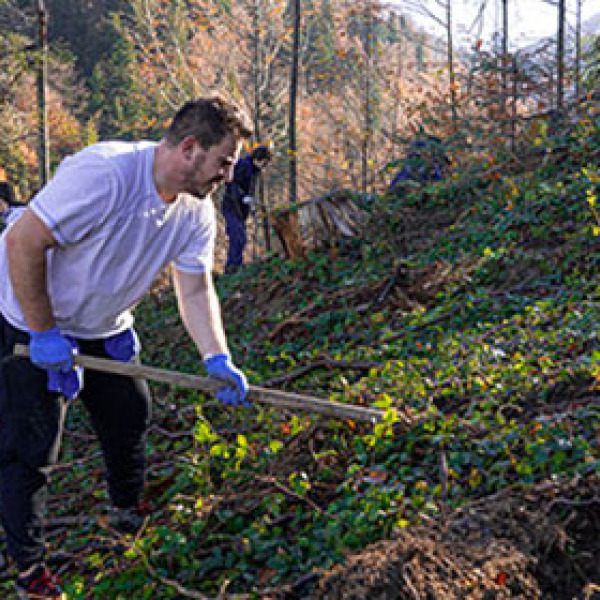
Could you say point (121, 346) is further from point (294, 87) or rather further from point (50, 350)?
point (294, 87)

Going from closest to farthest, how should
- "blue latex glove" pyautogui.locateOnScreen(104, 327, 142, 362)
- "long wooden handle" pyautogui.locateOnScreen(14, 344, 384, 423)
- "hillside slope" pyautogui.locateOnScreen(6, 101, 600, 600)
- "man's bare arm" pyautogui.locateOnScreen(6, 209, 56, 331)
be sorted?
"hillside slope" pyautogui.locateOnScreen(6, 101, 600, 600) < "man's bare arm" pyautogui.locateOnScreen(6, 209, 56, 331) < "long wooden handle" pyautogui.locateOnScreen(14, 344, 384, 423) < "blue latex glove" pyautogui.locateOnScreen(104, 327, 142, 362)

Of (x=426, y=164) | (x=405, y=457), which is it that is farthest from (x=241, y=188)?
(x=405, y=457)

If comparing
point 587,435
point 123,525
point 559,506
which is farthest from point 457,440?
point 123,525

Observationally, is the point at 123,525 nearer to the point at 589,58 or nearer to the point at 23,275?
the point at 23,275

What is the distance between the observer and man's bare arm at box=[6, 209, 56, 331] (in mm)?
2398

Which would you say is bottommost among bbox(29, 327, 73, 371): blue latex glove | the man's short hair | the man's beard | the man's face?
bbox(29, 327, 73, 371): blue latex glove

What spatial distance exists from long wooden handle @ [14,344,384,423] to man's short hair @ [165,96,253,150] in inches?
37.7

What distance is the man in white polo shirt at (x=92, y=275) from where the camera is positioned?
246 cm

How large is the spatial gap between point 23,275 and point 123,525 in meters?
1.52

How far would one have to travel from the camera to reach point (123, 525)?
130 inches

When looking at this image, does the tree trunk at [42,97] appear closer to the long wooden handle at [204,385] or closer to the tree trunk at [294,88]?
the tree trunk at [294,88]

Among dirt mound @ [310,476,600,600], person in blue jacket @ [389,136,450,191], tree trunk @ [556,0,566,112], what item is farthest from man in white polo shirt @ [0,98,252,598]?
tree trunk @ [556,0,566,112]

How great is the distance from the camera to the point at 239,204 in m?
10.6

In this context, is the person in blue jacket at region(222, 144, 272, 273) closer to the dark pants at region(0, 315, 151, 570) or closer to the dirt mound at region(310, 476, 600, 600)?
the dark pants at region(0, 315, 151, 570)
